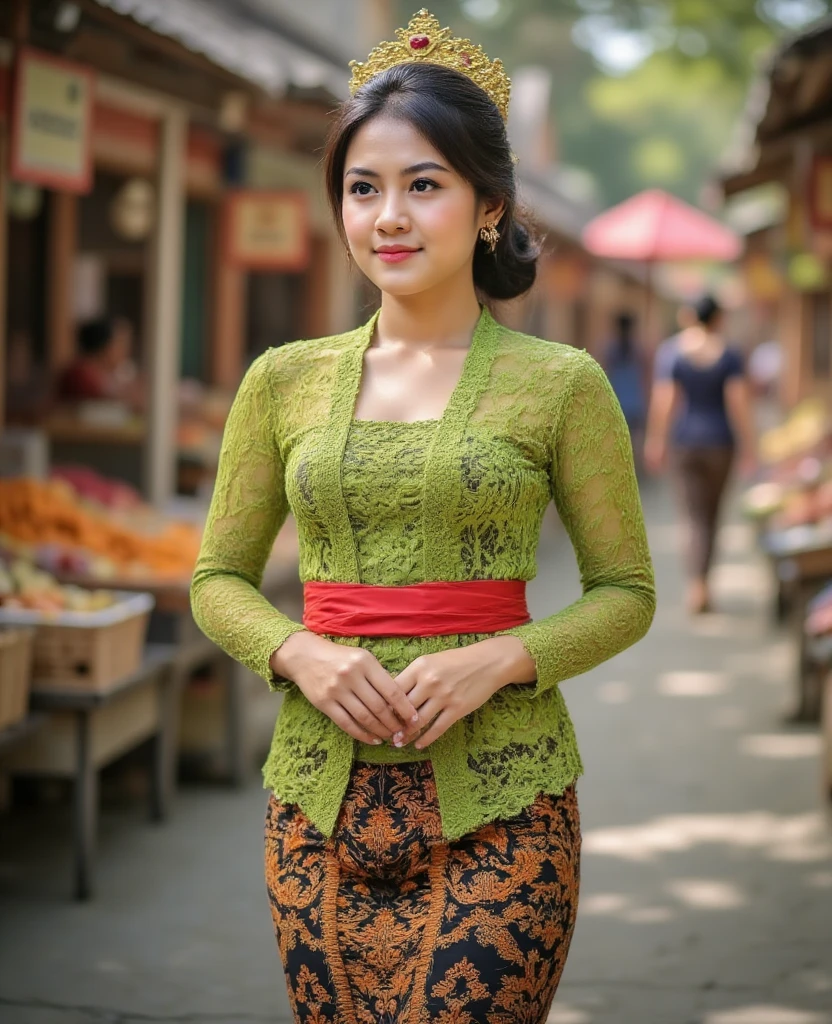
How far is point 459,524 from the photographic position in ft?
7.85

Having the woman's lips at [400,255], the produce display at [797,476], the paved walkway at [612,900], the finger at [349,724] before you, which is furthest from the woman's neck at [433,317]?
the produce display at [797,476]

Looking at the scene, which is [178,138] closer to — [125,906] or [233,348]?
[125,906]

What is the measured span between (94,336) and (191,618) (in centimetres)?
528

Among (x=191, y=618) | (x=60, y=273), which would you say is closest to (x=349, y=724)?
(x=191, y=618)

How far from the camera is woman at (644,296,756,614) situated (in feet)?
34.3

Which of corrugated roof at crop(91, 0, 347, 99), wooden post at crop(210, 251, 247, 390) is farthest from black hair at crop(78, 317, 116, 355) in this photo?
wooden post at crop(210, 251, 247, 390)

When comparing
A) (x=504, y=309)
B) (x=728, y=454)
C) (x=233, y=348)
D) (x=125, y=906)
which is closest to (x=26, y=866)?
(x=125, y=906)

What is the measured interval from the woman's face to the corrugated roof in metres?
4.06

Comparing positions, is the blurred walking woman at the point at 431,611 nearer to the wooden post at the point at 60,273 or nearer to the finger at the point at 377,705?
the finger at the point at 377,705

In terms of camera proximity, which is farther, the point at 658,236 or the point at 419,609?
the point at 658,236

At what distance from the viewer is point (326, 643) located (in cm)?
239

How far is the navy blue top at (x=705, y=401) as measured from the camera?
1042 cm

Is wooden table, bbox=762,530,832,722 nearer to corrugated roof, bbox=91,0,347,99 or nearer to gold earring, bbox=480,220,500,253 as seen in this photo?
corrugated roof, bbox=91,0,347,99

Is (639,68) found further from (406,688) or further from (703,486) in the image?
(406,688)
